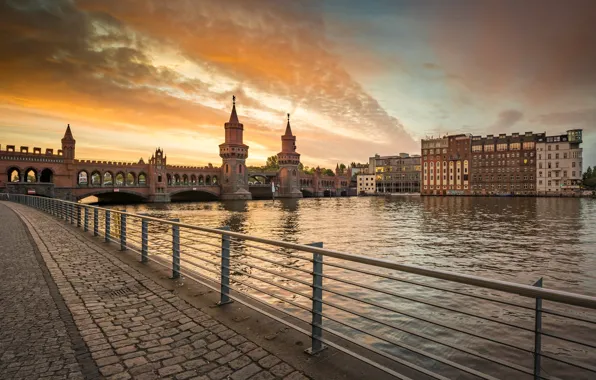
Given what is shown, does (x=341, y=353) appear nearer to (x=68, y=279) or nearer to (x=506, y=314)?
(x=68, y=279)

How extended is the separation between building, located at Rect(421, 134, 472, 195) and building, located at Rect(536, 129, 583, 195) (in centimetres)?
2209

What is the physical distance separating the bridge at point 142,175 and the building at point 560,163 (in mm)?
82185

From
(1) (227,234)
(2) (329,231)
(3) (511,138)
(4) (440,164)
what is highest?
(3) (511,138)

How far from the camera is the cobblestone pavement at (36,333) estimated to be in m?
4.21

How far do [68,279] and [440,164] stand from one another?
141 m

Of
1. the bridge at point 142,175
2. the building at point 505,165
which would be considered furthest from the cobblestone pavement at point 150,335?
the building at point 505,165

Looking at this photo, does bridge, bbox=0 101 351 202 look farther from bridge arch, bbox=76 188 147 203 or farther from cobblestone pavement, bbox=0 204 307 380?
cobblestone pavement, bbox=0 204 307 380

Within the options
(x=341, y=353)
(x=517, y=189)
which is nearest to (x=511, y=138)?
(x=517, y=189)

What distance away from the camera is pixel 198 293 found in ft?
23.2

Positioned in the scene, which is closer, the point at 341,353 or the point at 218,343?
the point at 341,353

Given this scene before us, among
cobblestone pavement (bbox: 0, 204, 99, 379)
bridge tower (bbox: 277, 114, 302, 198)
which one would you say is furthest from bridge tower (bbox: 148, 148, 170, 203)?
cobblestone pavement (bbox: 0, 204, 99, 379)

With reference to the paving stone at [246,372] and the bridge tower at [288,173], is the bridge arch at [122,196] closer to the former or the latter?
the bridge tower at [288,173]

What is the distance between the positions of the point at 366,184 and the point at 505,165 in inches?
2322

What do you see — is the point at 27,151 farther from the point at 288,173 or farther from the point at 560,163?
the point at 560,163
